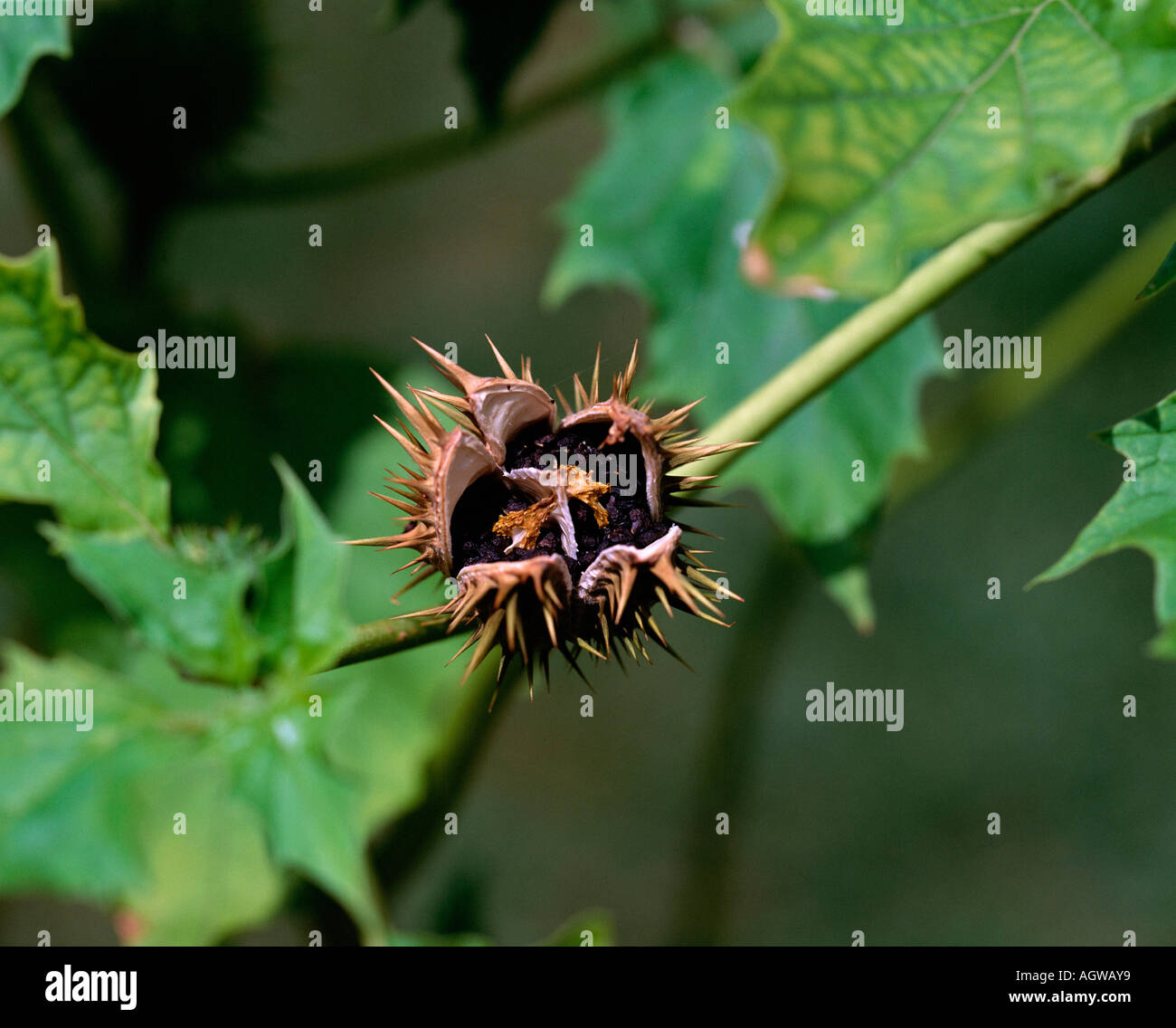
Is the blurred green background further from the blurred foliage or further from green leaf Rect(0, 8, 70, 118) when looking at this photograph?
green leaf Rect(0, 8, 70, 118)

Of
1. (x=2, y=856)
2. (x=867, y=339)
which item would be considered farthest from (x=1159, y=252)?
(x=2, y=856)

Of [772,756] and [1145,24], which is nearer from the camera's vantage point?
[1145,24]

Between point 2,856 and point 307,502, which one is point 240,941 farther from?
point 307,502

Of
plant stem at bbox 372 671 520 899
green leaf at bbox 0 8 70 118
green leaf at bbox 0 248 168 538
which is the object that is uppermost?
green leaf at bbox 0 8 70 118

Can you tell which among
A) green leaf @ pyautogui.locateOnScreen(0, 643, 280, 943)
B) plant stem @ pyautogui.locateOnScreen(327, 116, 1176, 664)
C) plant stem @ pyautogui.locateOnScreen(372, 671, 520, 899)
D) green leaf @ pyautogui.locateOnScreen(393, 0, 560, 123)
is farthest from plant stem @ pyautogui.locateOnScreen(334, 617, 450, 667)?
green leaf @ pyautogui.locateOnScreen(393, 0, 560, 123)

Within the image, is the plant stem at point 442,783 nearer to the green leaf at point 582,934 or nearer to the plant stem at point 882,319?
the green leaf at point 582,934

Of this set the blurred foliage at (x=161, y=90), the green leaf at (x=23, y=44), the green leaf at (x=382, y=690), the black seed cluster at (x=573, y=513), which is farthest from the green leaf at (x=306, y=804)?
the blurred foliage at (x=161, y=90)

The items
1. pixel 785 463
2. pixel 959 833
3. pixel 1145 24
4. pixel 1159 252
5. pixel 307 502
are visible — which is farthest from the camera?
pixel 959 833

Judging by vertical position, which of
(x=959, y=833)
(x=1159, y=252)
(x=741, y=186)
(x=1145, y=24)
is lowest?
(x=959, y=833)

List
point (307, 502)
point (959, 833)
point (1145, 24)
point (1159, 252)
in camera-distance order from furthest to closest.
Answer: point (959, 833) → point (1159, 252) → point (307, 502) → point (1145, 24)
